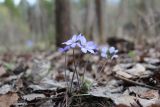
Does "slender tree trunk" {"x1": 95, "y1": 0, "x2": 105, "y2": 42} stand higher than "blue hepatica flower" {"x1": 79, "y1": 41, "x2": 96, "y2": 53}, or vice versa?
"slender tree trunk" {"x1": 95, "y1": 0, "x2": 105, "y2": 42}

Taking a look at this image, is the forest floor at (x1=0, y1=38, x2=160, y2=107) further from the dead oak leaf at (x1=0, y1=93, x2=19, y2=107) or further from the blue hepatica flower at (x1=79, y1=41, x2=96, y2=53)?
the blue hepatica flower at (x1=79, y1=41, x2=96, y2=53)

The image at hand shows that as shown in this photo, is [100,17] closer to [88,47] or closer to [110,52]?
[110,52]

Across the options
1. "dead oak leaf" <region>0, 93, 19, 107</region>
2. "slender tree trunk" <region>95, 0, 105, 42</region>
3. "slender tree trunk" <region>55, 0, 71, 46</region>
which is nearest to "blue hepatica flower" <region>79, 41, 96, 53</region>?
"dead oak leaf" <region>0, 93, 19, 107</region>

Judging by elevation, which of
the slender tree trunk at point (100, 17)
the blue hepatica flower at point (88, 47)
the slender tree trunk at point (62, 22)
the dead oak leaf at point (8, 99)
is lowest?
the dead oak leaf at point (8, 99)

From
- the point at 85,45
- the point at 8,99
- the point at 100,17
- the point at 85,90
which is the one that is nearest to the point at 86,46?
the point at 85,45

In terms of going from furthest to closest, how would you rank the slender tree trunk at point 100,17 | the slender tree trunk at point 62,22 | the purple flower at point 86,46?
the slender tree trunk at point 100,17, the slender tree trunk at point 62,22, the purple flower at point 86,46

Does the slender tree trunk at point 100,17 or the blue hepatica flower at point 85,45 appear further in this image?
the slender tree trunk at point 100,17

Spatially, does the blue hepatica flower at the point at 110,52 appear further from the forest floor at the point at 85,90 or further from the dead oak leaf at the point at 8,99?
the dead oak leaf at the point at 8,99

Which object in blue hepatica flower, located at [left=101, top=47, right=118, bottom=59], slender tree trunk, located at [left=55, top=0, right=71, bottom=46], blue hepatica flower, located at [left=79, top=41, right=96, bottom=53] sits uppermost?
slender tree trunk, located at [left=55, top=0, right=71, bottom=46]

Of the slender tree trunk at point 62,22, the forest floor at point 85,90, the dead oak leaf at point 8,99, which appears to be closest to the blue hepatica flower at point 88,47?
the forest floor at point 85,90
